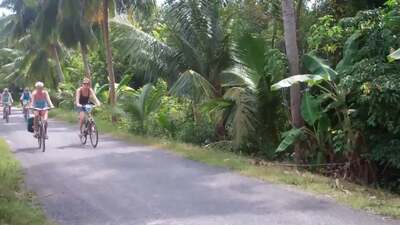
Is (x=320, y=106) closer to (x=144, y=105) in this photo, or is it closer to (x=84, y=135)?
(x=84, y=135)

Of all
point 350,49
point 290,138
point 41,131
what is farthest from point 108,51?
point 350,49

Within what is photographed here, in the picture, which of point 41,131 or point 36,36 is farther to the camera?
point 36,36

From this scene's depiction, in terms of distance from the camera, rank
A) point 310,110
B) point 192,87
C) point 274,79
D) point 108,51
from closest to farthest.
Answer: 1. point 310,110
2. point 274,79
3. point 192,87
4. point 108,51

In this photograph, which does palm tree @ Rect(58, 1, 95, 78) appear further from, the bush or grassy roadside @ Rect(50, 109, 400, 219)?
grassy roadside @ Rect(50, 109, 400, 219)

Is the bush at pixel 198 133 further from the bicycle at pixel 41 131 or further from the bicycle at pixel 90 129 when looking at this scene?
the bicycle at pixel 41 131

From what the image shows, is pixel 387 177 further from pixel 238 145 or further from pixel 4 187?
pixel 4 187

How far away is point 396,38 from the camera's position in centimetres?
1091

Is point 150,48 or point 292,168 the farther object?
point 150,48

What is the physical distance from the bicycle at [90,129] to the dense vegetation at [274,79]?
8.75 feet

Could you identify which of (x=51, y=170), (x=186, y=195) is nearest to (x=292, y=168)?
(x=186, y=195)

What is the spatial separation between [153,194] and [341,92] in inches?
191

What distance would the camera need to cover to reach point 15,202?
24.8 ft

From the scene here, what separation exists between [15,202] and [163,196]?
2048mm

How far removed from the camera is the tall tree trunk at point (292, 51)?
12.3 meters
